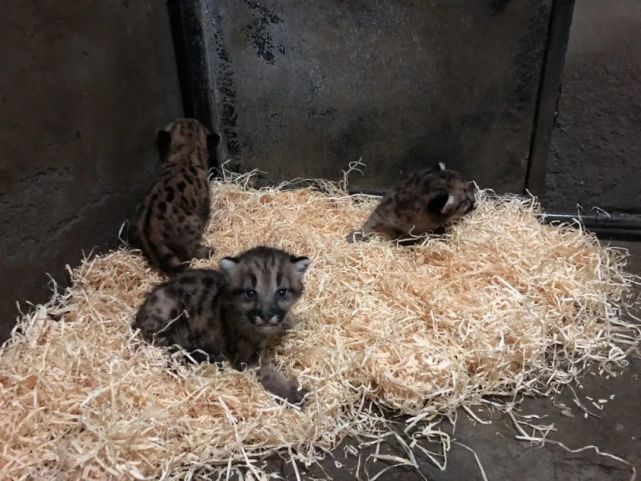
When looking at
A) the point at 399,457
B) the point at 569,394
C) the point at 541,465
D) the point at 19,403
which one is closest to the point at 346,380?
the point at 399,457

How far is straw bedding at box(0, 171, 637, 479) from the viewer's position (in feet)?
10.9

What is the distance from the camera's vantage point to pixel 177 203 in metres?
4.94

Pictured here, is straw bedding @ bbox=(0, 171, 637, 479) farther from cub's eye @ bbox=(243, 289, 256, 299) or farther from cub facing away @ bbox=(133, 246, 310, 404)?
cub's eye @ bbox=(243, 289, 256, 299)

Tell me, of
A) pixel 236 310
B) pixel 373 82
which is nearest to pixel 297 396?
pixel 236 310

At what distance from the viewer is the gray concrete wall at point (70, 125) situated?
3.97 metres

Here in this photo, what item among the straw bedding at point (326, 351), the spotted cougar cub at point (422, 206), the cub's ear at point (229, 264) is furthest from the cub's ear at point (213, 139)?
the cub's ear at point (229, 264)

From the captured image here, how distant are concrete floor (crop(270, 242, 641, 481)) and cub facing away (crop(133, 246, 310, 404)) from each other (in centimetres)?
60

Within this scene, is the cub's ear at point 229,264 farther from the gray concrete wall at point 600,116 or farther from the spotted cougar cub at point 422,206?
the gray concrete wall at point 600,116

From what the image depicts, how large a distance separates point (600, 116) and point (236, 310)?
Result: 13.7 ft

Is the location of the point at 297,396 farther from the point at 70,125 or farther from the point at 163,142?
the point at 163,142

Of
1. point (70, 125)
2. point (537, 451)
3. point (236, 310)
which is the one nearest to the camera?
point (537, 451)

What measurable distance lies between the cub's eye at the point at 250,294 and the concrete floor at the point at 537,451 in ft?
3.20

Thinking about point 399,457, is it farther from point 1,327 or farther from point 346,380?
point 1,327

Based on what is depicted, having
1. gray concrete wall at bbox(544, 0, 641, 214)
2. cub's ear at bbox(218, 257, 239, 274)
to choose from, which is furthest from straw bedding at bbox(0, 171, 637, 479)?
gray concrete wall at bbox(544, 0, 641, 214)
